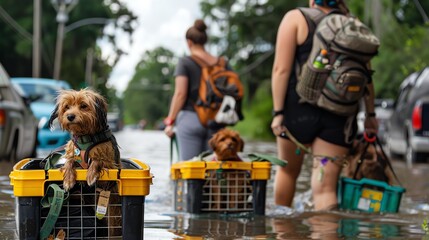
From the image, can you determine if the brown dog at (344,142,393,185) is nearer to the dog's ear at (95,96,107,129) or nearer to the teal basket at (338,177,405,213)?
the teal basket at (338,177,405,213)

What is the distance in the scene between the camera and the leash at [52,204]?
5.22 m

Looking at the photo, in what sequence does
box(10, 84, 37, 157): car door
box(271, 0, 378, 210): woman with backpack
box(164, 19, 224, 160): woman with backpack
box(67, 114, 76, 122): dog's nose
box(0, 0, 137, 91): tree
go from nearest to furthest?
box(67, 114, 76, 122): dog's nose
box(271, 0, 378, 210): woman with backpack
box(164, 19, 224, 160): woman with backpack
box(10, 84, 37, 157): car door
box(0, 0, 137, 91): tree

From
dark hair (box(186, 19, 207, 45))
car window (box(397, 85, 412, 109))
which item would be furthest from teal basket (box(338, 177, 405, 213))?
car window (box(397, 85, 412, 109))

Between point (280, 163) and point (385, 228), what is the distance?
3.11ft

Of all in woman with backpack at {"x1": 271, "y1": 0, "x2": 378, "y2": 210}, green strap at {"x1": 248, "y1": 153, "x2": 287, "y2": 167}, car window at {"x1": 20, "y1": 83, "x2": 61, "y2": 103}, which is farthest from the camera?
car window at {"x1": 20, "y1": 83, "x2": 61, "y2": 103}

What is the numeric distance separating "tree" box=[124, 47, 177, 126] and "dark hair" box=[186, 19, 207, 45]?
14621 cm

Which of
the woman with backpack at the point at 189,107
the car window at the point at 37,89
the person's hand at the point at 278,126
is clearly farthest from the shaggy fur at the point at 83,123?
the car window at the point at 37,89

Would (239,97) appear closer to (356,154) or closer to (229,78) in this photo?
(229,78)

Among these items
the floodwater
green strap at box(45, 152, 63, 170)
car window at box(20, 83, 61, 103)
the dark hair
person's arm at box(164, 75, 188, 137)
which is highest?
the dark hair

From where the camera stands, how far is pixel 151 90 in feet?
544

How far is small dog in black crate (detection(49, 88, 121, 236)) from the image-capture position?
17.1ft

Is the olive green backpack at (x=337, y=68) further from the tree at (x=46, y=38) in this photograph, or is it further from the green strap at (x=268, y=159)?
the tree at (x=46, y=38)

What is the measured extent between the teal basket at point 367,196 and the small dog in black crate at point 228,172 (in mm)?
1122

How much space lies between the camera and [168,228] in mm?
7176
